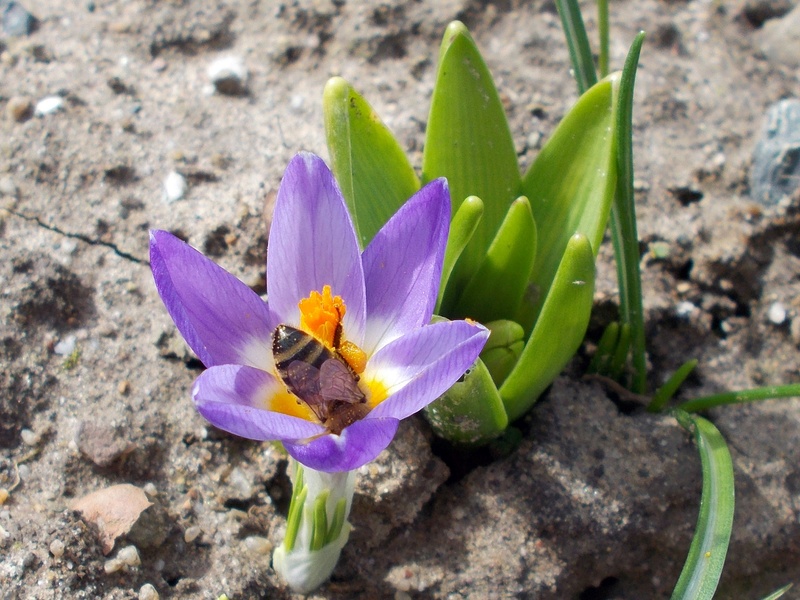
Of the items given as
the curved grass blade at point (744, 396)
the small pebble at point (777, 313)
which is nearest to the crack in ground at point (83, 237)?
the curved grass blade at point (744, 396)

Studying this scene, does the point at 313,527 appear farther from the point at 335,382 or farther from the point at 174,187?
the point at 174,187

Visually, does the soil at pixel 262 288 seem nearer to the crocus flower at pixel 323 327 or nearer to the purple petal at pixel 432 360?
the crocus flower at pixel 323 327

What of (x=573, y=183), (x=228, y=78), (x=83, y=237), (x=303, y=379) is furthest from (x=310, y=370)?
(x=228, y=78)

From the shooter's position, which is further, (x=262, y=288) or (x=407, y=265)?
(x=262, y=288)

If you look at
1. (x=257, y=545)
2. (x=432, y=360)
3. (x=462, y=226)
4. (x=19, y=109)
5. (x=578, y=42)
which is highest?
(x=578, y=42)

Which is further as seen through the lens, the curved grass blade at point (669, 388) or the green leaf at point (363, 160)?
the curved grass blade at point (669, 388)

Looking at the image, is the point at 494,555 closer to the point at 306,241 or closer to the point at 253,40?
the point at 306,241

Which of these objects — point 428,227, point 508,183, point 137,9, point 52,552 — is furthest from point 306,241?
point 137,9
